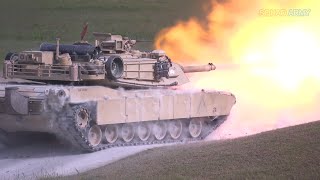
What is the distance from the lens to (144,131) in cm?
2116

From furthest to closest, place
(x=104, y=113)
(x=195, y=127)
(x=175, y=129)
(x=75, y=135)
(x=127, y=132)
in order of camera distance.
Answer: (x=195, y=127) < (x=175, y=129) < (x=127, y=132) < (x=104, y=113) < (x=75, y=135)

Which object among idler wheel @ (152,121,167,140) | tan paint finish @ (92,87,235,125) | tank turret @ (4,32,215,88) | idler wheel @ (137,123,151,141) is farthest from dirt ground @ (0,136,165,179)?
idler wheel @ (152,121,167,140)

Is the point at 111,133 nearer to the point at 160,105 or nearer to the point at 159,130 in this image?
the point at 160,105

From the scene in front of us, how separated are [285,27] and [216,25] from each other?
2.74 metres

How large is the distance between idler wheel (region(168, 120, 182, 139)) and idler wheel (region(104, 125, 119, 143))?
2.36 meters

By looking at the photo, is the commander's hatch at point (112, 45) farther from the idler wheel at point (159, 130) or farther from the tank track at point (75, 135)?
the tank track at point (75, 135)

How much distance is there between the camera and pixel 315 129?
45.4ft

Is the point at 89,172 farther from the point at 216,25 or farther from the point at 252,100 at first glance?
the point at 216,25

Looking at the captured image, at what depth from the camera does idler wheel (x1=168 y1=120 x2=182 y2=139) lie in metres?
22.0

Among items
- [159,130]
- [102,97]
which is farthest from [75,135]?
[159,130]

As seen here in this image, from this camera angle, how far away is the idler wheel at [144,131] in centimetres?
2089

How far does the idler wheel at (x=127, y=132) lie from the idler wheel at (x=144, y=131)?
0.30m

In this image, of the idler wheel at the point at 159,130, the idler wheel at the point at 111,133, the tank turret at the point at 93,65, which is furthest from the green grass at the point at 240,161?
the idler wheel at the point at 159,130

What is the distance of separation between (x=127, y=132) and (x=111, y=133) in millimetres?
672
